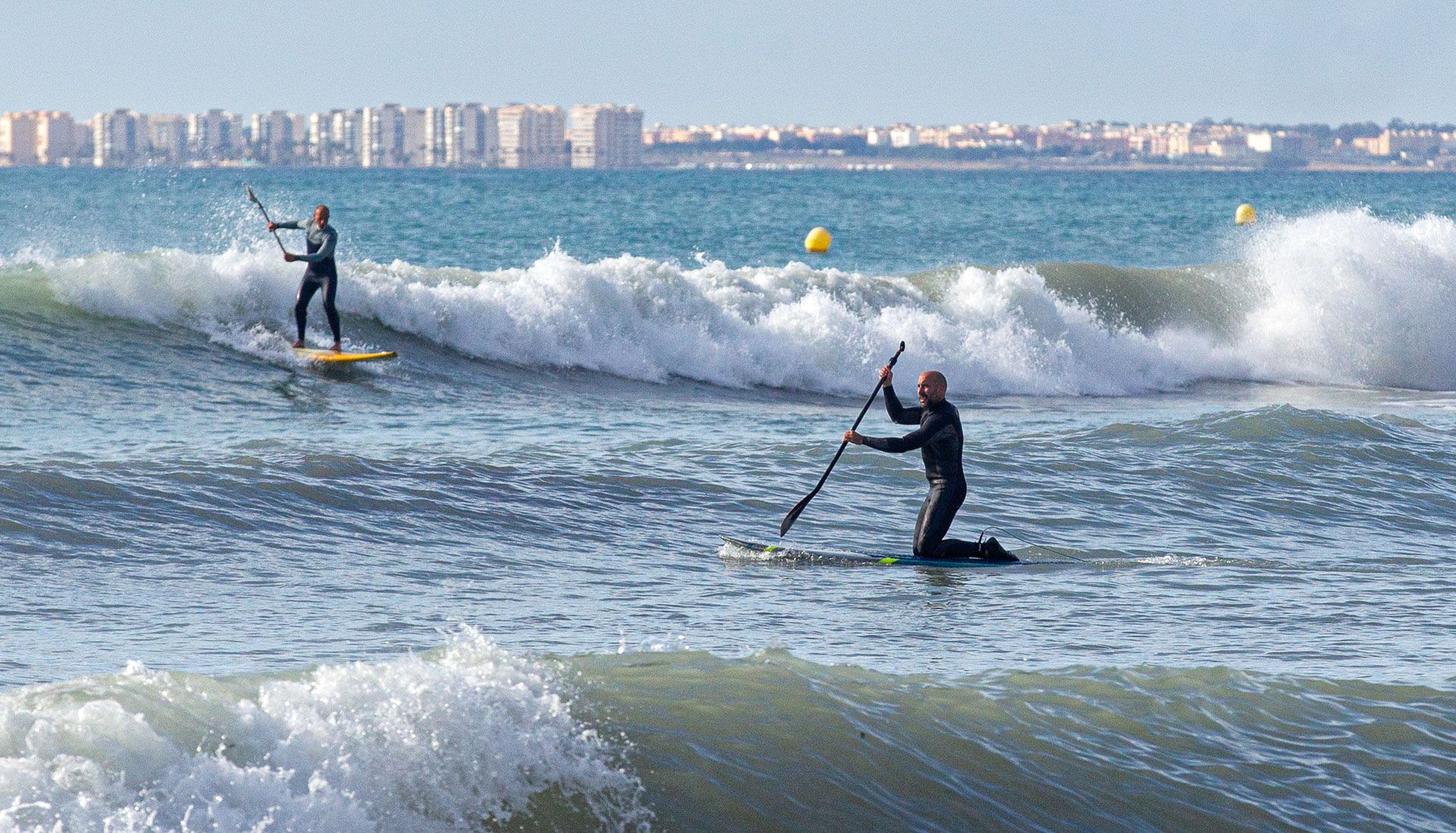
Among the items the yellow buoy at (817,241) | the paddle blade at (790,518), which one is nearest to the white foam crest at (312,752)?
the paddle blade at (790,518)

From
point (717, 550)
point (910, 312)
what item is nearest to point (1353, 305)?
point (910, 312)

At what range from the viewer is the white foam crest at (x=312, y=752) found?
537 centimetres

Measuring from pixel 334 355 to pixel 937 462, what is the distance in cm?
929

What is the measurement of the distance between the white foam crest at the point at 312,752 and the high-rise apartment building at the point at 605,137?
155 m

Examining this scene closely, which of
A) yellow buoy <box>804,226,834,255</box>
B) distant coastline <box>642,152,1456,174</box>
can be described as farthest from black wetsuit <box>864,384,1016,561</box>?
distant coastline <box>642,152,1456,174</box>

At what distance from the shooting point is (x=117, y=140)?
462ft

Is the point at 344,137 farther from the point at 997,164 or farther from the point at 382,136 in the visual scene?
the point at 997,164

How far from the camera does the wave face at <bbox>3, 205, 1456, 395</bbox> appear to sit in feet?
67.0

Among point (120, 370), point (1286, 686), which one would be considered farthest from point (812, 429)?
point (1286, 686)

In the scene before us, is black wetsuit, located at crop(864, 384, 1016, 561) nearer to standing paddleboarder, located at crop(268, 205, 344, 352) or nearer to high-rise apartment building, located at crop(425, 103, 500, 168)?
standing paddleboarder, located at crop(268, 205, 344, 352)

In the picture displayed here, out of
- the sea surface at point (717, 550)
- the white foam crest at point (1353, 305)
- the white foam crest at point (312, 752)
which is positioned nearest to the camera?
the white foam crest at point (312, 752)

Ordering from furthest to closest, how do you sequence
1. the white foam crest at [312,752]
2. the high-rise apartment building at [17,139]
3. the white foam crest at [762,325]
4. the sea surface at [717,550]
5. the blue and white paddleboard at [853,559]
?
the high-rise apartment building at [17,139]
the white foam crest at [762,325]
the blue and white paddleboard at [853,559]
the sea surface at [717,550]
the white foam crest at [312,752]

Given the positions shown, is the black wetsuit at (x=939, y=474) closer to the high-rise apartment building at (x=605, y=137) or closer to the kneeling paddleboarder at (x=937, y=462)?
the kneeling paddleboarder at (x=937, y=462)

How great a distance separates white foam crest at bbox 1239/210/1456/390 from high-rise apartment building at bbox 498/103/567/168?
439ft
